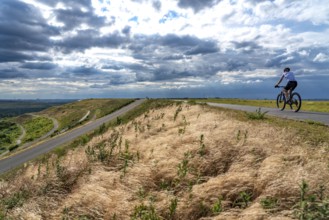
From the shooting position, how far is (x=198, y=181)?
8.97 metres

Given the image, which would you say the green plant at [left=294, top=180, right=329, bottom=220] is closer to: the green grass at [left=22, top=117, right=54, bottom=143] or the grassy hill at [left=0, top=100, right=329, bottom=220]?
the grassy hill at [left=0, top=100, right=329, bottom=220]

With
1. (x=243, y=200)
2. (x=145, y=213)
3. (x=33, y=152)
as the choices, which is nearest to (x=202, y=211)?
(x=243, y=200)

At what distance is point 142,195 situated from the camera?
28.7 feet

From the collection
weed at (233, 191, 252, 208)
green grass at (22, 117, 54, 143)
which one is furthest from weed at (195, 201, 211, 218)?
green grass at (22, 117, 54, 143)

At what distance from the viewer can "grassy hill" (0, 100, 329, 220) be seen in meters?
7.27

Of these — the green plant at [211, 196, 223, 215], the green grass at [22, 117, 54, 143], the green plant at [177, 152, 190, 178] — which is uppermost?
the green plant at [177, 152, 190, 178]

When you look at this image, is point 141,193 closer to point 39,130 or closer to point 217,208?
point 217,208

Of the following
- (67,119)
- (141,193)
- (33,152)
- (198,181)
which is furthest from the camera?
(67,119)

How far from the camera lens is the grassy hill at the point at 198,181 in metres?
7.27

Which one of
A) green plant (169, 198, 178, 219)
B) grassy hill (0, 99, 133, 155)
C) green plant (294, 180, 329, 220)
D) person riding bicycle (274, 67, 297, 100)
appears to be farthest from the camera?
grassy hill (0, 99, 133, 155)

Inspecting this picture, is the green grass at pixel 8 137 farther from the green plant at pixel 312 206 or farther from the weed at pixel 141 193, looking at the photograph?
the green plant at pixel 312 206

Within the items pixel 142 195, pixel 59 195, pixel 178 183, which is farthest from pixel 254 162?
pixel 59 195

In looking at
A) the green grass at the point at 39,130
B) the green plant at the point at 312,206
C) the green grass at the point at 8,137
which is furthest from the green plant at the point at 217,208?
the green grass at the point at 8,137

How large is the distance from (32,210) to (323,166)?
8.27 metres
